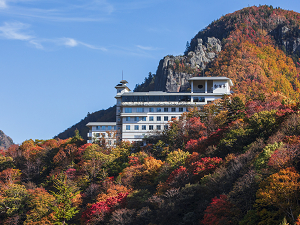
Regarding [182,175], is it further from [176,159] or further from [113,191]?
[113,191]

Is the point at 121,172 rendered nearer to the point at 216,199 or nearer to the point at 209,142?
the point at 209,142

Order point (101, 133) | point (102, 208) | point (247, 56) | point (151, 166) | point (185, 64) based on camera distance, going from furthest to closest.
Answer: point (185, 64), point (247, 56), point (101, 133), point (151, 166), point (102, 208)

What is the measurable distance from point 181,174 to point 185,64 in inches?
4399

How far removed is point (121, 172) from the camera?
64688 millimetres

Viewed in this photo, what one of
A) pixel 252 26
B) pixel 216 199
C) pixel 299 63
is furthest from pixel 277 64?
pixel 216 199

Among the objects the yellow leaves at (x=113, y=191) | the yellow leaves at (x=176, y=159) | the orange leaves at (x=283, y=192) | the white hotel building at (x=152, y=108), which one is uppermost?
the white hotel building at (x=152, y=108)

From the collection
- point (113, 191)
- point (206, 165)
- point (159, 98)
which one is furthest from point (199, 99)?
point (206, 165)

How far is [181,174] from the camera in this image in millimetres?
50312

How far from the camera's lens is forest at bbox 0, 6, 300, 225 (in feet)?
123

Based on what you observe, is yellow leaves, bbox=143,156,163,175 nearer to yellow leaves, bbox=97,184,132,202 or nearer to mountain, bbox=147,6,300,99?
yellow leaves, bbox=97,184,132,202

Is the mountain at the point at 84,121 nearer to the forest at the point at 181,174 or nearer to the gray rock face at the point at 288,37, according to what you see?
the gray rock face at the point at 288,37

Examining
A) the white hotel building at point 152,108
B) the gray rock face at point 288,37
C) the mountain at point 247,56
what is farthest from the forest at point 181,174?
the gray rock face at point 288,37

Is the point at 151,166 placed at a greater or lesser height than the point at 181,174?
greater

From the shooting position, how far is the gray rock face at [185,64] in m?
150
